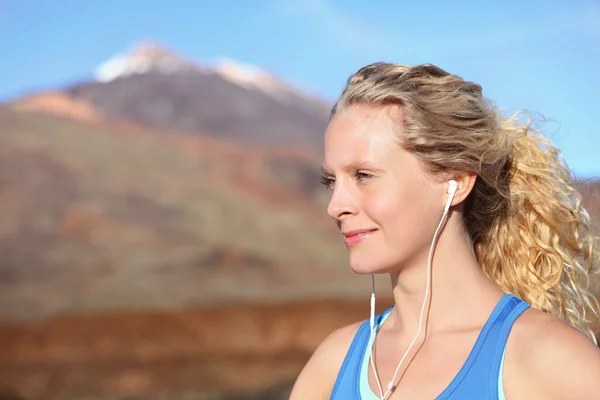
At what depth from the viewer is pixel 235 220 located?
880 centimetres

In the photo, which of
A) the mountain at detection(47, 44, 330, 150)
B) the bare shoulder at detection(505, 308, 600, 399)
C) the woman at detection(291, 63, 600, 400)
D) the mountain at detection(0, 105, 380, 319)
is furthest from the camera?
the mountain at detection(47, 44, 330, 150)

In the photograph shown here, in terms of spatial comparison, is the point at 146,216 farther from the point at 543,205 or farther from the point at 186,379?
the point at 543,205

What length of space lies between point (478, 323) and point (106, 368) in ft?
21.9

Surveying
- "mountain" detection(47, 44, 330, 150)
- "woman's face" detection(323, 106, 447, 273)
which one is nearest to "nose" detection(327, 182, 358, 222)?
"woman's face" detection(323, 106, 447, 273)

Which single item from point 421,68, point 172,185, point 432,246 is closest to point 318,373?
point 432,246

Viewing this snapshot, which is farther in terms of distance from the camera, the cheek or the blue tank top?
the cheek

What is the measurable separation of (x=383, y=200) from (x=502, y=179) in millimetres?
307

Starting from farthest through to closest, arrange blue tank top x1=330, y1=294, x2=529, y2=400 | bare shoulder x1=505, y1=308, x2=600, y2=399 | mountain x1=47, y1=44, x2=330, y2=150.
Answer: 1. mountain x1=47, y1=44, x2=330, y2=150
2. blue tank top x1=330, y1=294, x2=529, y2=400
3. bare shoulder x1=505, y1=308, x2=600, y2=399

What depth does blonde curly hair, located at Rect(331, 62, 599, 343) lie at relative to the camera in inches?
55.9

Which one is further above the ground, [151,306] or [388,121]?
[151,306]

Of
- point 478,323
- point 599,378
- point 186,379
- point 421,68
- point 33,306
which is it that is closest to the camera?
point 599,378

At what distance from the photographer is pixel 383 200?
138 cm

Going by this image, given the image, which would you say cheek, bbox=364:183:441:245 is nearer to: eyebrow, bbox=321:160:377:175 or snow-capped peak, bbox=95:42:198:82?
eyebrow, bbox=321:160:377:175

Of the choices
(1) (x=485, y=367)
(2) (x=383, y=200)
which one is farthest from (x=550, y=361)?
(2) (x=383, y=200)
